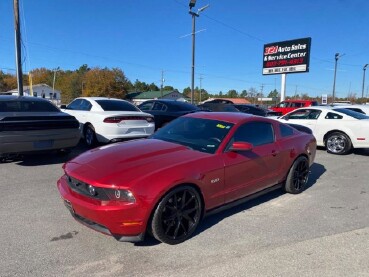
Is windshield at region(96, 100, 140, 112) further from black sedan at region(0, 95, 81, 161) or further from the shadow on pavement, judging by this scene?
the shadow on pavement

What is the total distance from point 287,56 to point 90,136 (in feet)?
82.3

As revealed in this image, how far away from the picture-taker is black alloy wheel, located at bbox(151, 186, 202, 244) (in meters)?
3.34

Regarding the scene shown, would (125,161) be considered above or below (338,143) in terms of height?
above

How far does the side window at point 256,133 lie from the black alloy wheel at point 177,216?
3.85ft

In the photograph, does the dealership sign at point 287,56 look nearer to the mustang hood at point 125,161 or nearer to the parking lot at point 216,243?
the parking lot at point 216,243

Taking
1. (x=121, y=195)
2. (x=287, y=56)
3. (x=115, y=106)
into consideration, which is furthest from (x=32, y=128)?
(x=287, y=56)

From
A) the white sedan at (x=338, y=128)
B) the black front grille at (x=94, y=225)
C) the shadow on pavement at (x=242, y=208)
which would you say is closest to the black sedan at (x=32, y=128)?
the black front grille at (x=94, y=225)

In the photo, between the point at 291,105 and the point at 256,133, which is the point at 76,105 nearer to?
the point at 256,133

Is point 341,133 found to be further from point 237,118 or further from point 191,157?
point 191,157

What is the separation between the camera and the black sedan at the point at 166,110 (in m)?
10.6

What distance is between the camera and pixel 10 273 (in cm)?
290

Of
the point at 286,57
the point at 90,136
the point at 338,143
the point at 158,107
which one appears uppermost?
the point at 286,57

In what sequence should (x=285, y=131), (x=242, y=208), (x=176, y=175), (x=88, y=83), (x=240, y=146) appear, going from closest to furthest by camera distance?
(x=176, y=175) → (x=240, y=146) → (x=242, y=208) → (x=285, y=131) → (x=88, y=83)

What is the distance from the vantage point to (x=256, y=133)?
15.7 ft
